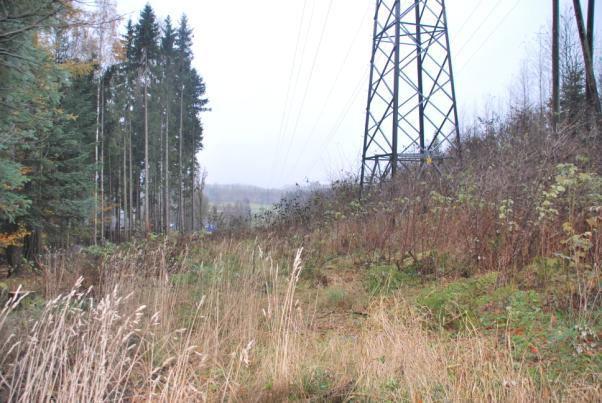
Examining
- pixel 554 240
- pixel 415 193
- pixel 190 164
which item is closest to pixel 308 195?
pixel 415 193

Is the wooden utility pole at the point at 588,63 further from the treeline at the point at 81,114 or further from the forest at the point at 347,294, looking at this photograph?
the treeline at the point at 81,114

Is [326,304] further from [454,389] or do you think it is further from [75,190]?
[75,190]

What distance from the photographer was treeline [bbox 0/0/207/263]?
5.39 m

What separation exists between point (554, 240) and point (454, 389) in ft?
7.94

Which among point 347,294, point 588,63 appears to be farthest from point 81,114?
point 588,63

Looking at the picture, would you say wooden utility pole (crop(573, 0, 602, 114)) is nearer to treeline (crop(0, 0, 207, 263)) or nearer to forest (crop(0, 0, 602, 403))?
forest (crop(0, 0, 602, 403))

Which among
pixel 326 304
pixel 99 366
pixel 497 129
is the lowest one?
pixel 326 304

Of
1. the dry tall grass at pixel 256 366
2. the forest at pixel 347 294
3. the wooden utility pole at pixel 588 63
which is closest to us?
the dry tall grass at pixel 256 366

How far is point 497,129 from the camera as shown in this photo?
9.92 metres

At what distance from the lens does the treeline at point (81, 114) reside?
5395mm

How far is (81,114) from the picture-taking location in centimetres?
1742

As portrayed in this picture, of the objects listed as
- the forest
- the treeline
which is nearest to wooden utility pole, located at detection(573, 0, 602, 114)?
the forest

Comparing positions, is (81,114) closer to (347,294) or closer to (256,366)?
(347,294)

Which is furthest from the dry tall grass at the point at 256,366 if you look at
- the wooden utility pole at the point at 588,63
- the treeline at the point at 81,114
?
the wooden utility pole at the point at 588,63
